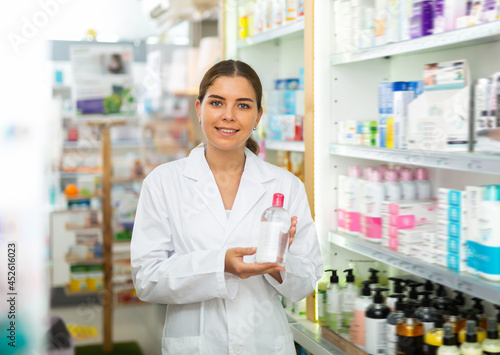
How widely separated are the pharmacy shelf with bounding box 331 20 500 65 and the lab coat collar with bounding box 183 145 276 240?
0.70 m

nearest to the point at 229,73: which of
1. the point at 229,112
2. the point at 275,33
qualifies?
the point at 229,112

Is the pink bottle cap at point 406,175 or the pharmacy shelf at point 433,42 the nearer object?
the pharmacy shelf at point 433,42

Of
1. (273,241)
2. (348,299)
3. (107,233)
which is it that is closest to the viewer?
(273,241)

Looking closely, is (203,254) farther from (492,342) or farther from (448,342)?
(492,342)

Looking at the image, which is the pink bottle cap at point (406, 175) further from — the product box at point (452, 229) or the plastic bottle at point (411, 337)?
the plastic bottle at point (411, 337)

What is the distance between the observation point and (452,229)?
1.89 meters

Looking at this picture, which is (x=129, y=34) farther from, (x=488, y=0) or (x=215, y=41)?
(x=488, y=0)

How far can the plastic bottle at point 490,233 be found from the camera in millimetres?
1668

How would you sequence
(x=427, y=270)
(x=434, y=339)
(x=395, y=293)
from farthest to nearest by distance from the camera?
1. (x=395, y=293)
2. (x=427, y=270)
3. (x=434, y=339)

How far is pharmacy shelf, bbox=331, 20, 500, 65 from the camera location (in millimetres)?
1624

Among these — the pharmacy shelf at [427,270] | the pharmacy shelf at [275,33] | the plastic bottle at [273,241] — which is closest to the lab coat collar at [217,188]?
the plastic bottle at [273,241]

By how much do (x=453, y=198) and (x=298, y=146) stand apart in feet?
3.65

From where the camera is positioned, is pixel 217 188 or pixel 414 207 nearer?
pixel 217 188

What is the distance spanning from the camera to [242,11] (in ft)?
11.8
